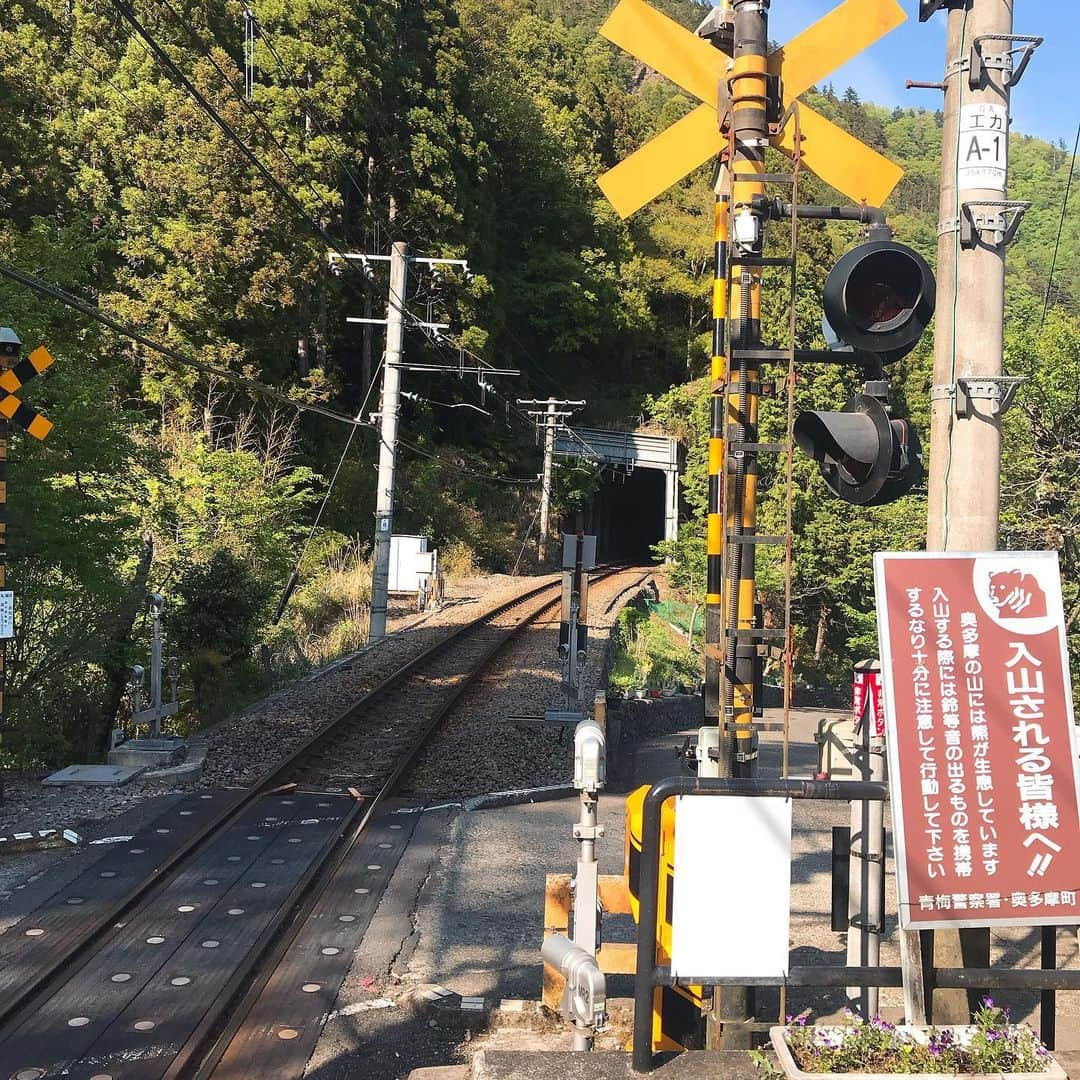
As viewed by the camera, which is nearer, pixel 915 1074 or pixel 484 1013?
pixel 915 1074

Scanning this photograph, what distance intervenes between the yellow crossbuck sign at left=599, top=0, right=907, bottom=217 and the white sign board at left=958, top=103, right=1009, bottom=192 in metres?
0.85

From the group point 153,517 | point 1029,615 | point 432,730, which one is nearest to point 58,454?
point 432,730

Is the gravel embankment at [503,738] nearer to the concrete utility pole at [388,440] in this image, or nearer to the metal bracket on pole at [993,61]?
the concrete utility pole at [388,440]

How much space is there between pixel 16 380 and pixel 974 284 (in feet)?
21.4

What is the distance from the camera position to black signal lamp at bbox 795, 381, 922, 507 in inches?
157

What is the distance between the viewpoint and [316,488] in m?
28.7

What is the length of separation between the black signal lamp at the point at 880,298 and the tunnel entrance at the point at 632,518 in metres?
43.4

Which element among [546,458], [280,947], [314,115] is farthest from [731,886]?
[546,458]

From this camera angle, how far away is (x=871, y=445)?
401 centimetres

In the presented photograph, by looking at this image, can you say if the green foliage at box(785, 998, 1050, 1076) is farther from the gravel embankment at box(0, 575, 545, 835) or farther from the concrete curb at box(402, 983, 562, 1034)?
the gravel embankment at box(0, 575, 545, 835)

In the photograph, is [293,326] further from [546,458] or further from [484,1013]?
[484,1013]

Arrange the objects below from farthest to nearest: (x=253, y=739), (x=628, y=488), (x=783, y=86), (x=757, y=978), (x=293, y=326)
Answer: (x=628, y=488) → (x=293, y=326) → (x=253, y=739) → (x=783, y=86) → (x=757, y=978)

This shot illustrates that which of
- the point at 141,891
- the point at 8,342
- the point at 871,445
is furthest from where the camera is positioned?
the point at 8,342

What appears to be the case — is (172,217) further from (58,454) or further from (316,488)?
(58,454)
